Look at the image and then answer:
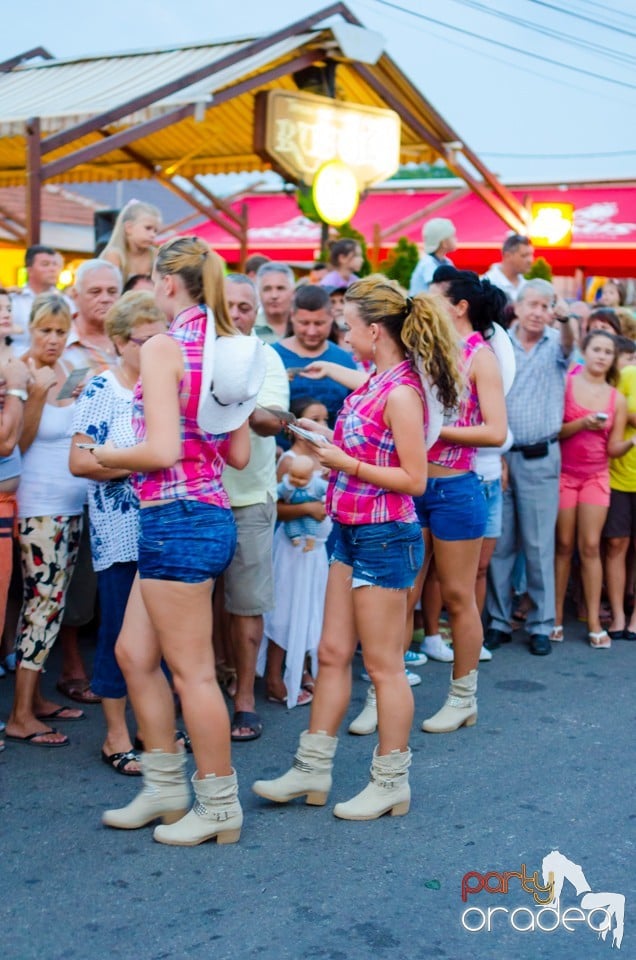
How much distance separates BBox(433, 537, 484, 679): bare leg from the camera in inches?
189

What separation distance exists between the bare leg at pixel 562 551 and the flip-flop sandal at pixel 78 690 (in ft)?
10.3

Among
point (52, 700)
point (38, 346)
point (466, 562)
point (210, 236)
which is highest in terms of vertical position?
point (210, 236)

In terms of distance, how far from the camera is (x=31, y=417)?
15.4ft

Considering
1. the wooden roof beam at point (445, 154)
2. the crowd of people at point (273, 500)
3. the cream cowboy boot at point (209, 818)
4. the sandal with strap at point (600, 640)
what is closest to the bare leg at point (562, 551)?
the crowd of people at point (273, 500)

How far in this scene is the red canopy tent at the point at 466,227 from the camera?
1526cm

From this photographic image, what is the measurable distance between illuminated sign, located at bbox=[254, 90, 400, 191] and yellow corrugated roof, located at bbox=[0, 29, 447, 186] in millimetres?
389

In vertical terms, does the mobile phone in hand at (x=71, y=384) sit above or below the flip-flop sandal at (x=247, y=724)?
above

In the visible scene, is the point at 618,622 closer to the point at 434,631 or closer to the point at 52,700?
the point at 434,631

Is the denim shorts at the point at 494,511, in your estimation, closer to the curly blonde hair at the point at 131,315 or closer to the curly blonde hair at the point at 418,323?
the curly blonde hair at the point at 418,323

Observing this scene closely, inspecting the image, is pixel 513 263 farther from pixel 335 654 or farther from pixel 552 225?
pixel 552 225

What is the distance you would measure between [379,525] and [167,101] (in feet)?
21.1

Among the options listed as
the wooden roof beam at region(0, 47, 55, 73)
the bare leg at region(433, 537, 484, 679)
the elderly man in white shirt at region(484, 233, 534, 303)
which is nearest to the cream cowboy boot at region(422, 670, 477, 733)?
the bare leg at region(433, 537, 484, 679)

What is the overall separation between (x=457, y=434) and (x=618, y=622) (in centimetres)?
294

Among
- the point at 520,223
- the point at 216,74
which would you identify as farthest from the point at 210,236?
the point at 216,74
